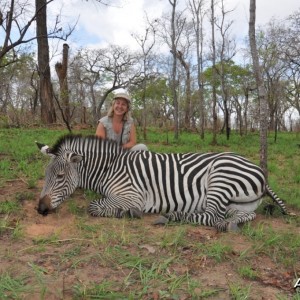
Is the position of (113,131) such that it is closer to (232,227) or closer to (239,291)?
(232,227)

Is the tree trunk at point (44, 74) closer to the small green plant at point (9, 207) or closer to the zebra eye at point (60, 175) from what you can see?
the small green plant at point (9, 207)

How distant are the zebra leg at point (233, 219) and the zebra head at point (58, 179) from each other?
1.68 metres

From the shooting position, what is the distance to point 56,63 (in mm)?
15281

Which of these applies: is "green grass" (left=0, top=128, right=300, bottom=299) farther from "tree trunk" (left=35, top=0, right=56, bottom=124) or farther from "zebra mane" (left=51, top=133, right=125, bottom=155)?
"tree trunk" (left=35, top=0, right=56, bottom=124)

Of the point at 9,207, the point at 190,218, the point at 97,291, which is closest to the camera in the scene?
the point at 97,291

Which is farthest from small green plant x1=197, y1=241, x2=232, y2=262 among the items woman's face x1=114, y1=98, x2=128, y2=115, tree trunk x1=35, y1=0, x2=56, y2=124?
tree trunk x1=35, y1=0, x2=56, y2=124

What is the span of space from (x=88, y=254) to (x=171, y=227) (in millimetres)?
→ 1012

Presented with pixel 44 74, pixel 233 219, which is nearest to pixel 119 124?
pixel 233 219

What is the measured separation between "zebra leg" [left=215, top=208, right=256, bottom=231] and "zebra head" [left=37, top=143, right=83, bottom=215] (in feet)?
5.51

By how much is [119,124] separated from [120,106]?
1.00 feet

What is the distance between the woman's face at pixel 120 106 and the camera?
187 inches

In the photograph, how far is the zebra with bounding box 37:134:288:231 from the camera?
3553 mm

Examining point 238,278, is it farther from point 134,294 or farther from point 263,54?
point 263,54

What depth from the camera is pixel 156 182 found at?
12.6 ft
